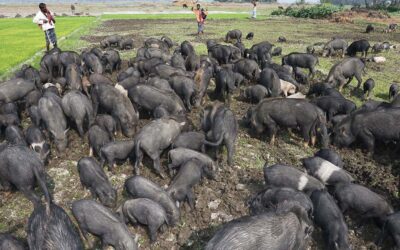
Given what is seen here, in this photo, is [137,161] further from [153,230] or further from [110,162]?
[153,230]

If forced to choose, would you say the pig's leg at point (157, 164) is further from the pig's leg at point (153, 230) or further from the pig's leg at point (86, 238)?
the pig's leg at point (86, 238)

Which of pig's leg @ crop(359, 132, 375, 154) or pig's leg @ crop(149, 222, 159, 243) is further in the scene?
pig's leg @ crop(359, 132, 375, 154)

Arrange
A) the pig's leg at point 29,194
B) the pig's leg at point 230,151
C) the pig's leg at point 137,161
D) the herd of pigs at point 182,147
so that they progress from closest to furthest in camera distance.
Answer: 1. the herd of pigs at point 182,147
2. the pig's leg at point 29,194
3. the pig's leg at point 137,161
4. the pig's leg at point 230,151

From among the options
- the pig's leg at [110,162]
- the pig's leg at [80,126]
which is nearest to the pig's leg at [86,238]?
the pig's leg at [110,162]

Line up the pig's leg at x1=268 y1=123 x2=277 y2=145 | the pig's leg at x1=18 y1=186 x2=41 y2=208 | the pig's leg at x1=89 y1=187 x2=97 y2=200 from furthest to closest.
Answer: the pig's leg at x1=268 y1=123 x2=277 y2=145
the pig's leg at x1=89 y1=187 x2=97 y2=200
the pig's leg at x1=18 y1=186 x2=41 y2=208

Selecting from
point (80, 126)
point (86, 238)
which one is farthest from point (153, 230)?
point (80, 126)

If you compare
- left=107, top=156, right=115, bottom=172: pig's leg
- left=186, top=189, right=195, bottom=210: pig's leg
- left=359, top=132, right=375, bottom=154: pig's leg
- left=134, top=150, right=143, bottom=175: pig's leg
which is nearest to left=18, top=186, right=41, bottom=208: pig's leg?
left=107, top=156, right=115, bottom=172: pig's leg

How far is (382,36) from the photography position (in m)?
26.5

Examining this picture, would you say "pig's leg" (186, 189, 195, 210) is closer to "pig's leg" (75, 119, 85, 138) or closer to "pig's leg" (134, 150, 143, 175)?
"pig's leg" (134, 150, 143, 175)

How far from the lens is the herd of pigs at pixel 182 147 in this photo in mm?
4828

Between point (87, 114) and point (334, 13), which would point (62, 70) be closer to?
point (87, 114)

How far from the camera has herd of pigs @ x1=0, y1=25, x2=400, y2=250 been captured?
4828 mm

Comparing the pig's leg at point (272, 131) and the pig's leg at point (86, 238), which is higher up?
the pig's leg at point (272, 131)

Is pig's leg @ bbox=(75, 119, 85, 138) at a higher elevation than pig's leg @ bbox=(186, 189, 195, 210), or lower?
higher
